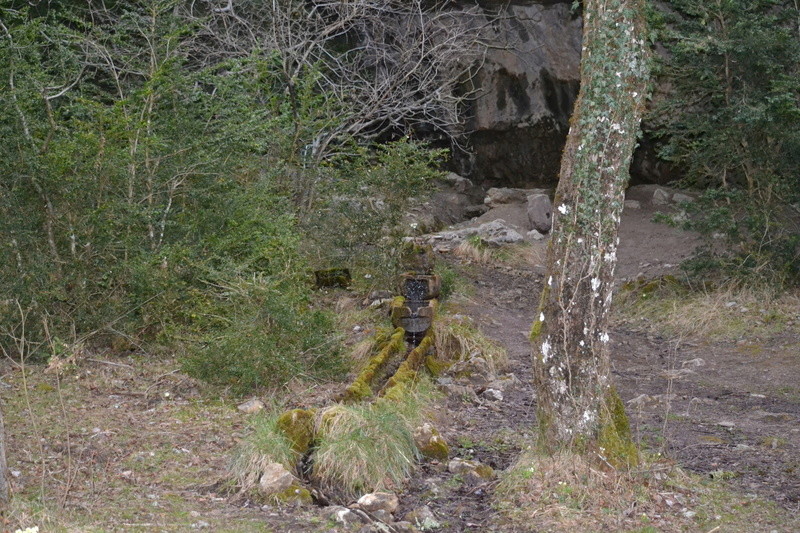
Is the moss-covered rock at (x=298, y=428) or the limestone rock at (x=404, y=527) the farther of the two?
the moss-covered rock at (x=298, y=428)

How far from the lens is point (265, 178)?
11227 mm

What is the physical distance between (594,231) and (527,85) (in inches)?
518

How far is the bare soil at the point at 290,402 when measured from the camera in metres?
4.91

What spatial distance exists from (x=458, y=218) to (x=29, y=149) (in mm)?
11166

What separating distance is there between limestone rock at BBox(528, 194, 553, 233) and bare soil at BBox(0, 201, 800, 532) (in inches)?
251

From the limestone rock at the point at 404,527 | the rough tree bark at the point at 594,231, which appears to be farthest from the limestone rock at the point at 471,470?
the limestone rock at the point at 404,527

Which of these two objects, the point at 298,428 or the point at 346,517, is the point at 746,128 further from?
the point at 346,517

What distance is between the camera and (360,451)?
545 cm

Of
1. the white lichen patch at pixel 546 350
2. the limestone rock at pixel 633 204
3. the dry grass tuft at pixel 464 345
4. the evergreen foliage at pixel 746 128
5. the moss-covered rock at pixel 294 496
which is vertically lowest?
the dry grass tuft at pixel 464 345

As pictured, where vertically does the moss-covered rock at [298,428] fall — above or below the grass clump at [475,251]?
above

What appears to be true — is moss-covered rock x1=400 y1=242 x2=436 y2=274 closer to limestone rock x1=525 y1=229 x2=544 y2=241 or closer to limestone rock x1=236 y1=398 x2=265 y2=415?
limestone rock x1=236 y1=398 x2=265 y2=415

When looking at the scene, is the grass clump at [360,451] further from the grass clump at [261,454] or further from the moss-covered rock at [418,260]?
the moss-covered rock at [418,260]

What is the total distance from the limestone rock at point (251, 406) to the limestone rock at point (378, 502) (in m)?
2.08

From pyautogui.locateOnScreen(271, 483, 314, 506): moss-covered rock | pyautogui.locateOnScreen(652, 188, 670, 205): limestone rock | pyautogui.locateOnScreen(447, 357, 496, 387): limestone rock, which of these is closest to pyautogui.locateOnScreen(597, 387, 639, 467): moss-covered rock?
pyautogui.locateOnScreen(271, 483, 314, 506): moss-covered rock
